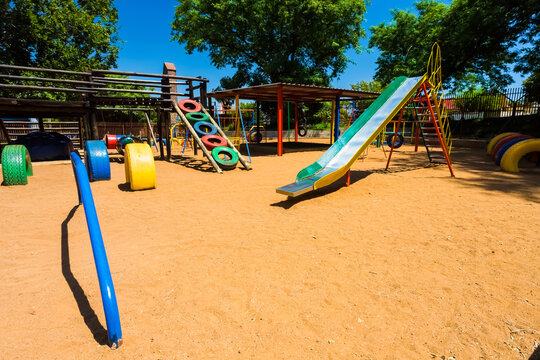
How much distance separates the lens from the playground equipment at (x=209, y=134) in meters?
9.05

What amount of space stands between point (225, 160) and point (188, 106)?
3.13 m

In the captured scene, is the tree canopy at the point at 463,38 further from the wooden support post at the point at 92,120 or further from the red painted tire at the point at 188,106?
the wooden support post at the point at 92,120

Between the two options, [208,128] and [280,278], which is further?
[208,128]

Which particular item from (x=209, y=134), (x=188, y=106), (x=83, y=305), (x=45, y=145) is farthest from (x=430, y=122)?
(x=45, y=145)

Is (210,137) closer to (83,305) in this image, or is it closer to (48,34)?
(83,305)

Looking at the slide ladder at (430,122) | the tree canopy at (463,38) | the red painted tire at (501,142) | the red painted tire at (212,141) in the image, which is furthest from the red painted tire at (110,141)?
the tree canopy at (463,38)

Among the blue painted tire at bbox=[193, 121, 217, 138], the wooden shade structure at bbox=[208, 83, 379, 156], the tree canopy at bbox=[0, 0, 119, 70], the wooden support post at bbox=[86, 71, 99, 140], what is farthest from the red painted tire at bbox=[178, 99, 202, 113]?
the tree canopy at bbox=[0, 0, 119, 70]

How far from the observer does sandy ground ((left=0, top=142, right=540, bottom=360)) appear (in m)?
2.03

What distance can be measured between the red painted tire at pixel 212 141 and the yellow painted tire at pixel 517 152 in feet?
27.2

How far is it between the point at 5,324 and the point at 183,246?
66.6 inches

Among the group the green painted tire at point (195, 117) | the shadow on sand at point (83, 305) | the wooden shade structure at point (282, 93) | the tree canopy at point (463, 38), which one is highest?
the tree canopy at point (463, 38)

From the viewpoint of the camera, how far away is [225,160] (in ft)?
30.7

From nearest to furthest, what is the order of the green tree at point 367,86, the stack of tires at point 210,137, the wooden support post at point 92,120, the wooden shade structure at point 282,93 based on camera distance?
the stack of tires at point 210,137 < the wooden support post at point 92,120 < the wooden shade structure at point 282,93 < the green tree at point 367,86

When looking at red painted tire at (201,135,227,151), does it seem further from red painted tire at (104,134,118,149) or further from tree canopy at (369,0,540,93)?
tree canopy at (369,0,540,93)
